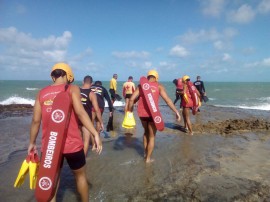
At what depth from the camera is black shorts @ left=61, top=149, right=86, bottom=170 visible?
3499mm

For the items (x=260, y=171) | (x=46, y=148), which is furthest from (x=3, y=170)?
(x=260, y=171)

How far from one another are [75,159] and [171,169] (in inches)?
113

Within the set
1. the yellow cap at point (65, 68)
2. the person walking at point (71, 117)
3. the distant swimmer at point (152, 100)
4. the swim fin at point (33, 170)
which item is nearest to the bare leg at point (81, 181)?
the person walking at point (71, 117)

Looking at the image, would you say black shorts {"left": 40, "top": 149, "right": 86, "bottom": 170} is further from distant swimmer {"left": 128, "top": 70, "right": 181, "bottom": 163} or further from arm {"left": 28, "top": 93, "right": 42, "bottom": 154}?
distant swimmer {"left": 128, "top": 70, "right": 181, "bottom": 163}

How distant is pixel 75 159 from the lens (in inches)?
139

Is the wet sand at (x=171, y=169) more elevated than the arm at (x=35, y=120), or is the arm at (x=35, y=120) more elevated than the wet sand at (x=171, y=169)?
the arm at (x=35, y=120)

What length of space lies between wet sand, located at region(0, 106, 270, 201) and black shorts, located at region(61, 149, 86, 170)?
3.99 feet

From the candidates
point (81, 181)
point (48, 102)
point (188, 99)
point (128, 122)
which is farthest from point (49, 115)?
point (188, 99)

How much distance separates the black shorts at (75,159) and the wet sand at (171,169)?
47.9 inches

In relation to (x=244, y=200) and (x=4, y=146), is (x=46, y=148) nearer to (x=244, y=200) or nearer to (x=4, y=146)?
(x=244, y=200)

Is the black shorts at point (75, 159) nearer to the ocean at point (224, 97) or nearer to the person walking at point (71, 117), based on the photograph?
the person walking at point (71, 117)

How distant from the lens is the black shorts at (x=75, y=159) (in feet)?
11.5

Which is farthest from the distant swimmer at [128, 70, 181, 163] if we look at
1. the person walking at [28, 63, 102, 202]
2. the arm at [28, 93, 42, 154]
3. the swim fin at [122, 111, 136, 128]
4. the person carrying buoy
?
the person carrying buoy

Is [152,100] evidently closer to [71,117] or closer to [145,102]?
[145,102]
